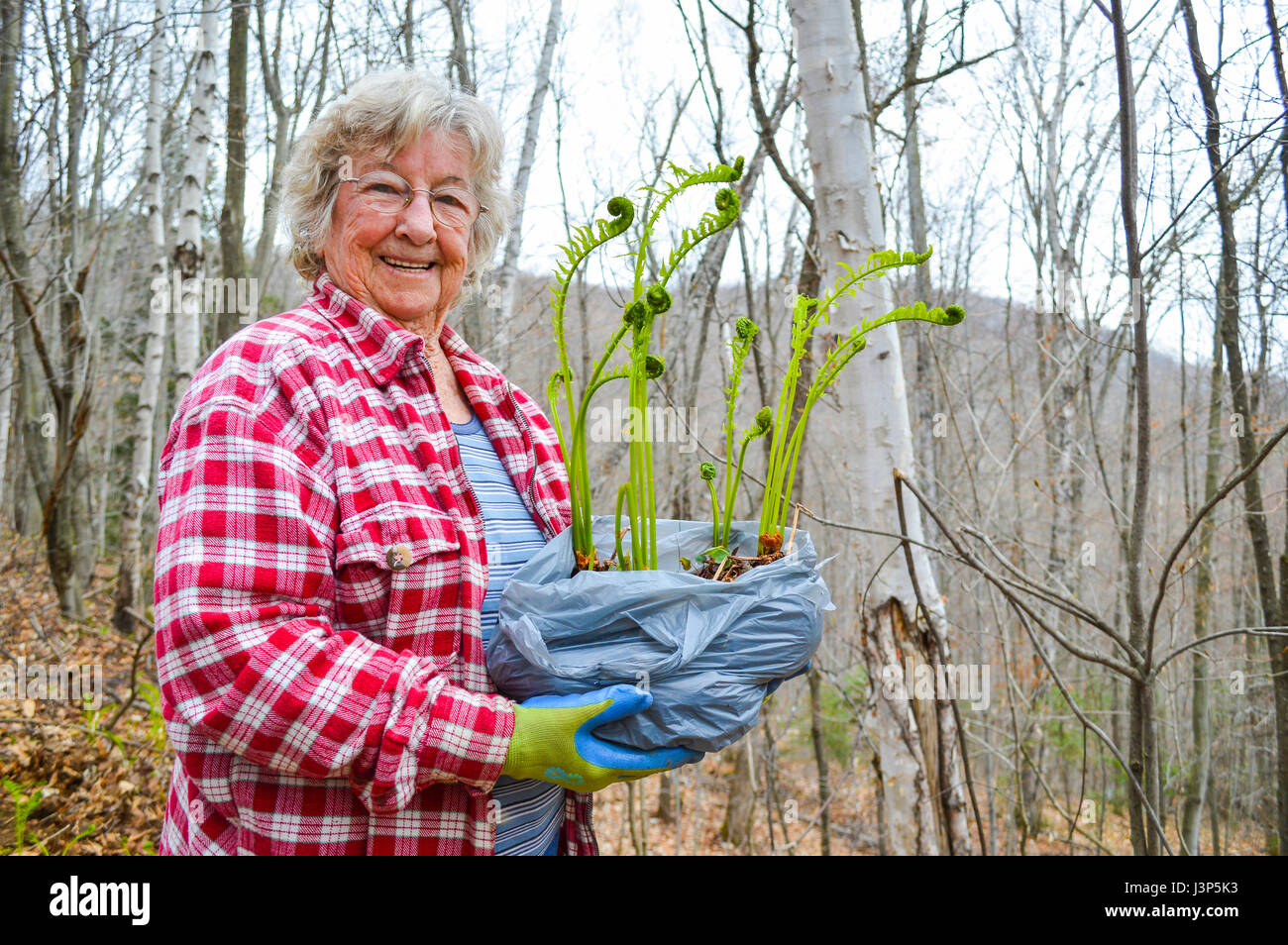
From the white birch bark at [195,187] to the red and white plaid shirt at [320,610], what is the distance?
4315 mm

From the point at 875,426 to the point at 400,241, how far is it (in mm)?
1576

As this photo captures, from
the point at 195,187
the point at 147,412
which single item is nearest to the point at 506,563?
the point at 195,187

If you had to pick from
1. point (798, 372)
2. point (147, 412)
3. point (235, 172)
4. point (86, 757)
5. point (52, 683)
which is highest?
point (235, 172)

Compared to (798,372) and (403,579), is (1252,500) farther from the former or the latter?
(403,579)

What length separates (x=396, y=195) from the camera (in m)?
1.57

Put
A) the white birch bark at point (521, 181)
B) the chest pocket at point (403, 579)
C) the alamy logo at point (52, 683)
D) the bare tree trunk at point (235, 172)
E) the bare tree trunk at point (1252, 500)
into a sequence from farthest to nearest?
the white birch bark at point (521, 181)
the bare tree trunk at point (235, 172)
the alamy logo at point (52, 683)
the bare tree trunk at point (1252, 500)
the chest pocket at point (403, 579)

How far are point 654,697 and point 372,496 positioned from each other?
1.85ft

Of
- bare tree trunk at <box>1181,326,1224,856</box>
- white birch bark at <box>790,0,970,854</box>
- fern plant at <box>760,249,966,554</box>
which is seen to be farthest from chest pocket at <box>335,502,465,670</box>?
bare tree trunk at <box>1181,326,1224,856</box>

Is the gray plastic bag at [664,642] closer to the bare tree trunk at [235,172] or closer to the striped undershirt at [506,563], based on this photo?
the striped undershirt at [506,563]

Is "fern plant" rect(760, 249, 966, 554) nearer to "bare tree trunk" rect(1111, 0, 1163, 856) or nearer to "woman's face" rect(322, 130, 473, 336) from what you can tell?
"bare tree trunk" rect(1111, 0, 1163, 856)

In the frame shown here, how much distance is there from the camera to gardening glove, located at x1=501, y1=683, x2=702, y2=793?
1.24m

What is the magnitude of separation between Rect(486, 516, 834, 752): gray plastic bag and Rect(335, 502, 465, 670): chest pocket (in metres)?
0.10

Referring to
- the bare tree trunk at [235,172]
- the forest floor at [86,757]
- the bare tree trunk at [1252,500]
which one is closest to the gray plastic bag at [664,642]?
the forest floor at [86,757]
